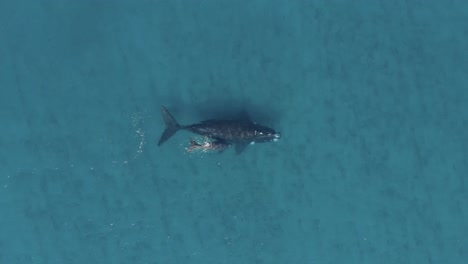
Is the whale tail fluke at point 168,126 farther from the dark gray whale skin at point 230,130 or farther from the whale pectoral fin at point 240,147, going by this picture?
the whale pectoral fin at point 240,147

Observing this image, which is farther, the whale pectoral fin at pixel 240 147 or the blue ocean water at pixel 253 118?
the blue ocean water at pixel 253 118

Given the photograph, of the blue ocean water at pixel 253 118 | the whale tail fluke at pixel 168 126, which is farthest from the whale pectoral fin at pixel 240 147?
the whale tail fluke at pixel 168 126

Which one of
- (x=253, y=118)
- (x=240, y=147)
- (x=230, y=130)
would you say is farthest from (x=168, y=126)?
(x=253, y=118)

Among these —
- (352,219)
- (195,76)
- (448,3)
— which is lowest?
(352,219)

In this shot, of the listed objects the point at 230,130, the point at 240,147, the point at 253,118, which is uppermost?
the point at 253,118

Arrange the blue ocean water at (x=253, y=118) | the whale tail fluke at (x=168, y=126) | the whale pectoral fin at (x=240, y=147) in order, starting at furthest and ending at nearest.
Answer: the blue ocean water at (x=253, y=118)
the whale pectoral fin at (x=240, y=147)
the whale tail fluke at (x=168, y=126)

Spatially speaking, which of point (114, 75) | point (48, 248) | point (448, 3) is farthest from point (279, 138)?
point (48, 248)

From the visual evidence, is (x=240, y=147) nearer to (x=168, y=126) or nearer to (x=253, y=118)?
(x=253, y=118)

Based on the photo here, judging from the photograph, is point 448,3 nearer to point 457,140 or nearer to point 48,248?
point 457,140

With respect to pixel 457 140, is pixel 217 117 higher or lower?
higher
